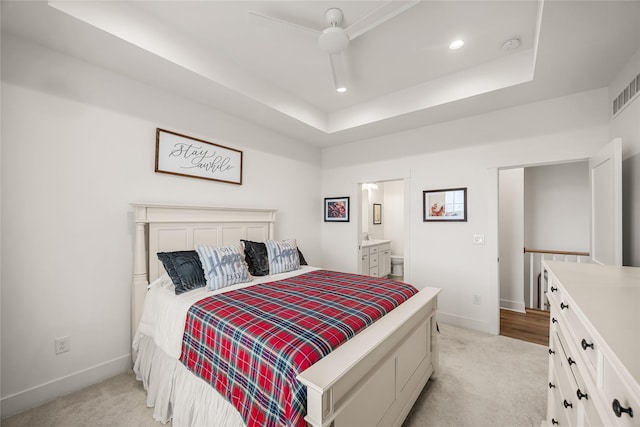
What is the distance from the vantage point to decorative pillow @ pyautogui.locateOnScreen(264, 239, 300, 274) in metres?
2.91

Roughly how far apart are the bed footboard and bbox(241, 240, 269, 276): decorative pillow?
1498mm

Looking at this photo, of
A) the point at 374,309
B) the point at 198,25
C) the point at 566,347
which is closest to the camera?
the point at 566,347

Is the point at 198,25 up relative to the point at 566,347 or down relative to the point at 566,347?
up

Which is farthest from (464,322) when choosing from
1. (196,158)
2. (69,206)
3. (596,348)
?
(69,206)

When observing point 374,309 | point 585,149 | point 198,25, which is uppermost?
point 198,25

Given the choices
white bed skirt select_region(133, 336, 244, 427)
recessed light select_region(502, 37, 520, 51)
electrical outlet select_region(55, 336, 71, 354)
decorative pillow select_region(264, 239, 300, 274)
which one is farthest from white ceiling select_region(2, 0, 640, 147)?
white bed skirt select_region(133, 336, 244, 427)

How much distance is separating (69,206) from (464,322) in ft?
13.9

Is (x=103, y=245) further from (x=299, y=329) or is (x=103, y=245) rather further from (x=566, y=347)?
(x=566, y=347)

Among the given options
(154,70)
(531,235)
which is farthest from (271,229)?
(531,235)

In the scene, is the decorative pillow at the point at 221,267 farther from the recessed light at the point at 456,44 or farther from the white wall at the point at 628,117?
the white wall at the point at 628,117

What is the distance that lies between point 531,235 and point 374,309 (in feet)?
14.1

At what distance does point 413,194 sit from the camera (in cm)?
375

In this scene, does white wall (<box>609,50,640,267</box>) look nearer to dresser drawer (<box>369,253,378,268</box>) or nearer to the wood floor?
the wood floor

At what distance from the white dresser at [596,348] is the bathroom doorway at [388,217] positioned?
14.4 feet
